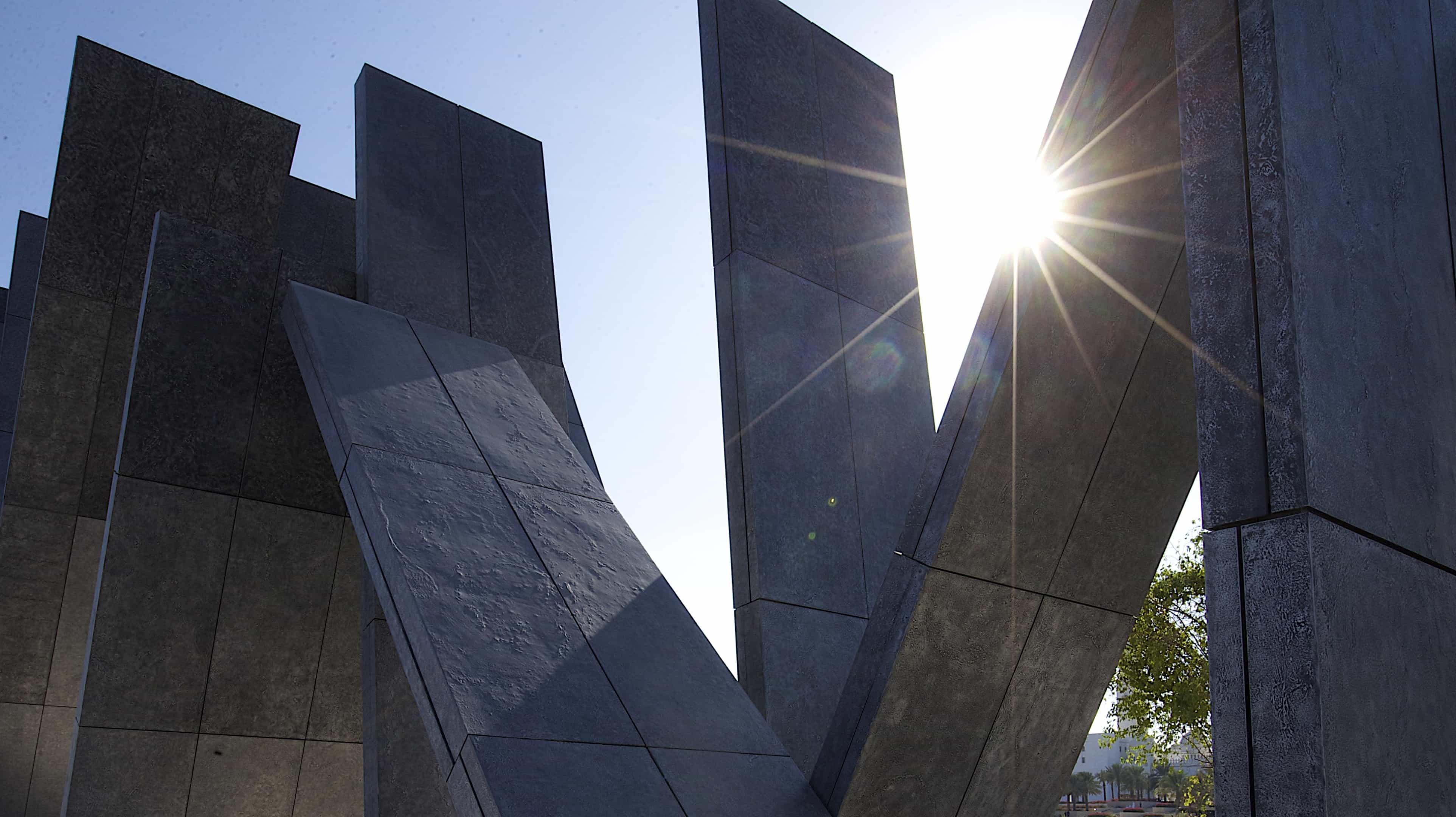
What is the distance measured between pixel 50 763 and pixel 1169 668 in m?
20.1

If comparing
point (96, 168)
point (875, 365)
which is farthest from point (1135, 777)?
point (96, 168)

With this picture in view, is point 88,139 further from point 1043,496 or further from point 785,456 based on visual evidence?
point 1043,496

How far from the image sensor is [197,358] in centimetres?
920

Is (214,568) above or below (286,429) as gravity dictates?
below

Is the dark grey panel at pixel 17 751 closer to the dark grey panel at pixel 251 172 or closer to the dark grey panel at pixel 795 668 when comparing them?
the dark grey panel at pixel 251 172

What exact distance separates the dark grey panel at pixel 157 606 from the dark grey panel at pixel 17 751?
7044 millimetres

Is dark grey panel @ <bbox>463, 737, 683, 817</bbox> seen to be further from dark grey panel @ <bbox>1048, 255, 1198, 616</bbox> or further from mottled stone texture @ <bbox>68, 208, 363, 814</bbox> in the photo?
mottled stone texture @ <bbox>68, 208, 363, 814</bbox>

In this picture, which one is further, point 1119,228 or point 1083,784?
point 1083,784

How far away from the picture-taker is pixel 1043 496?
675 cm

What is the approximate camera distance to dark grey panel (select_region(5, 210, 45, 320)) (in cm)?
1838

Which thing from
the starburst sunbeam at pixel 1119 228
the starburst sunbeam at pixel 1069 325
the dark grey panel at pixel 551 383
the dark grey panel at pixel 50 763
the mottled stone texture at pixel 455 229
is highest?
the mottled stone texture at pixel 455 229

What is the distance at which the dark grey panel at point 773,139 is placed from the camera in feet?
36.5

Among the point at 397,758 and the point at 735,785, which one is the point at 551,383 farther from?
the point at 735,785

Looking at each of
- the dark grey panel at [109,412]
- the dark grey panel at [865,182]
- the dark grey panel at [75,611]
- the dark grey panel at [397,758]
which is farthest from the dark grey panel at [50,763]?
the dark grey panel at [865,182]
